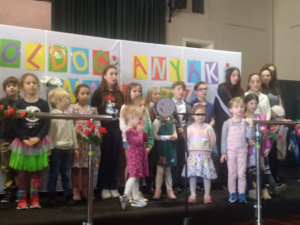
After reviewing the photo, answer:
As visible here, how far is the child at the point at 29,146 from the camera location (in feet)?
9.63

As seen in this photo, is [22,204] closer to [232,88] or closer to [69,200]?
[69,200]

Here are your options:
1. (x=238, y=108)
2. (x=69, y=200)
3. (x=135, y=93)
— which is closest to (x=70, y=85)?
(x=135, y=93)

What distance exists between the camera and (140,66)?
13.5 ft

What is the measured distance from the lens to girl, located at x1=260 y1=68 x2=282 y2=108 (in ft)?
13.5

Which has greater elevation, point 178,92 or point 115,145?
point 178,92

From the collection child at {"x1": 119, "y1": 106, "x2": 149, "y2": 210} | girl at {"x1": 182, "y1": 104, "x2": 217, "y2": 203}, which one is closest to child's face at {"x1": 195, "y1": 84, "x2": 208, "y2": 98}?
girl at {"x1": 182, "y1": 104, "x2": 217, "y2": 203}

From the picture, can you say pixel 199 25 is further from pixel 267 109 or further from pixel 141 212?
pixel 141 212

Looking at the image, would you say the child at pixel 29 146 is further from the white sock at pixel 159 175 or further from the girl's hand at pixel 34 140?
the white sock at pixel 159 175

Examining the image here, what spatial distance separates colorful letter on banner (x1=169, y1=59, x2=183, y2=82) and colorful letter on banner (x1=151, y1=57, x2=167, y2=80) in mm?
89

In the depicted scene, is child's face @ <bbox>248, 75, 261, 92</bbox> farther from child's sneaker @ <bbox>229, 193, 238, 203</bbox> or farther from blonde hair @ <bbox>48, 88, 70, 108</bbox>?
blonde hair @ <bbox>48, 88, 70, 108</bbox>

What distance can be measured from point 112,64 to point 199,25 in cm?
313

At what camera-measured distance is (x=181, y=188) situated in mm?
3844

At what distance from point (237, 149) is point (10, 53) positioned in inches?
101

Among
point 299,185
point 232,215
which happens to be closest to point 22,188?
point 232,215
